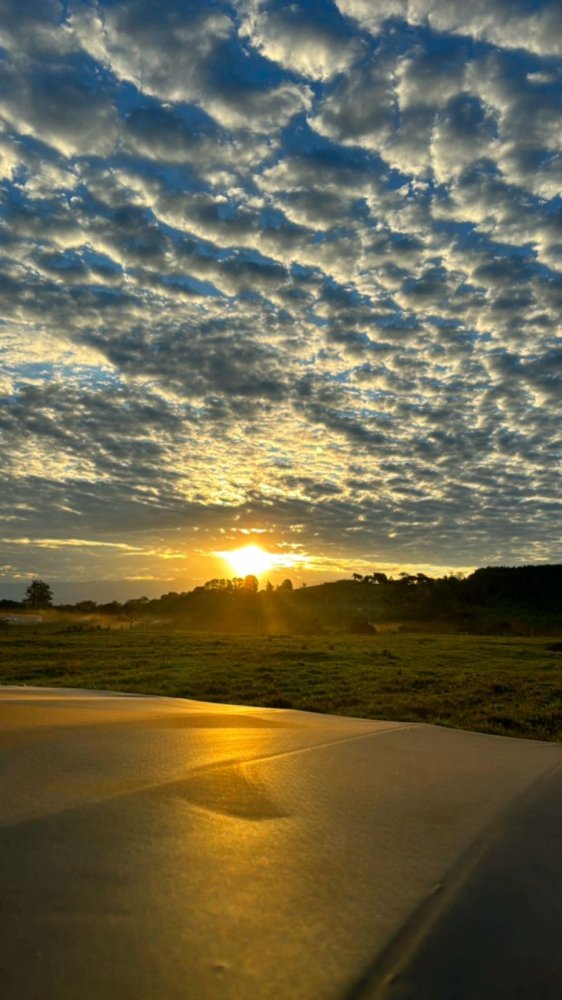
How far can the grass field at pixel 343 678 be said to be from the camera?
12344 millimetres

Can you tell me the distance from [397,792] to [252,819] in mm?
997

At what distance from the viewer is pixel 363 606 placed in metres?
89.4

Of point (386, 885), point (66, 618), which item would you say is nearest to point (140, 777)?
point (386, 885)

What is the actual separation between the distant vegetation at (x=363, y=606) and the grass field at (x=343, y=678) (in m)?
32.3

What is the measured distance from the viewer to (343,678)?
18484 millimetres

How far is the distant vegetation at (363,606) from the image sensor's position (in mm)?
67875

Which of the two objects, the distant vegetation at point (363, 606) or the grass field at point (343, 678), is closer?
the grass field at point (343, 678)

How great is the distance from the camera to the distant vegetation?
67.9 m

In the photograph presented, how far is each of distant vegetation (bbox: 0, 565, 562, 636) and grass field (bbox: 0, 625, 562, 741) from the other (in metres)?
32.3

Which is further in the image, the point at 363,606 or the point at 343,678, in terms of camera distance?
the point at 363,606

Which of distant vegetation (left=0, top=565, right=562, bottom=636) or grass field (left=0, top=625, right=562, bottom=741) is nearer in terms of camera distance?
grass field (left=0, top=625, right=562, bottom=741)

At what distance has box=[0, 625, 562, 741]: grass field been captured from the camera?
40.5ft

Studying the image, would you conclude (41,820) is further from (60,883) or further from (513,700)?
(513,700)

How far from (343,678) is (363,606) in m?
72.1
